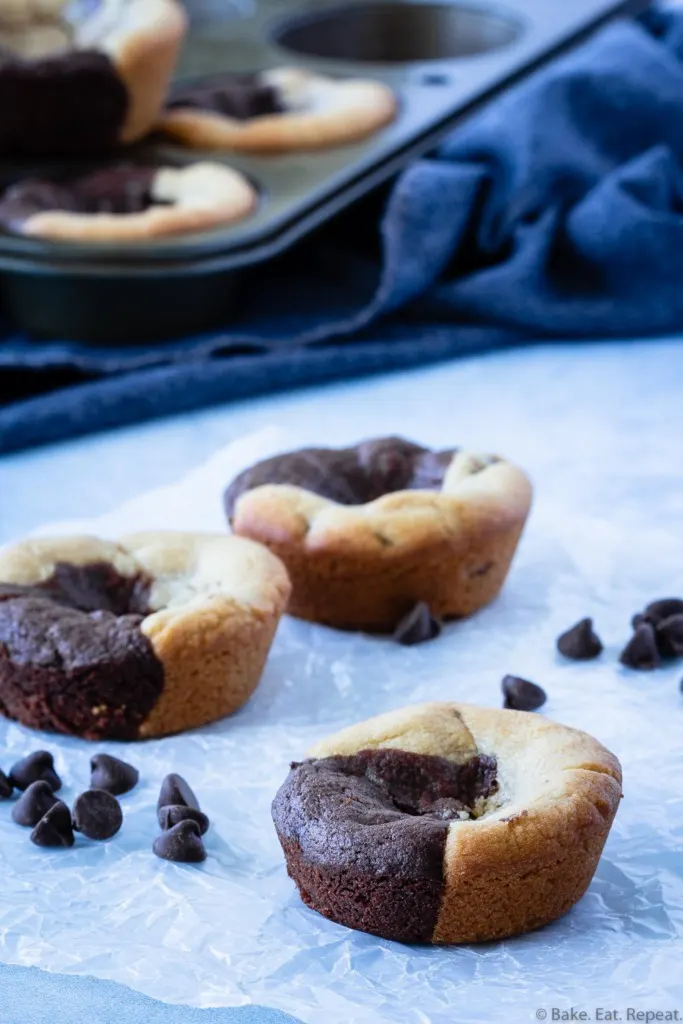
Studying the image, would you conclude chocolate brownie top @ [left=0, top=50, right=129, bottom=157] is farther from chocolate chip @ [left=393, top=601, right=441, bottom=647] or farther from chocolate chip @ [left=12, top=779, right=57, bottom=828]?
chocolate chip @ [left=12, top=779, right=57, bottom=828]

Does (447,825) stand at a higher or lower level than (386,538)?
A: higher

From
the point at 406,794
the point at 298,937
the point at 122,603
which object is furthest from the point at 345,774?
the point at 122,603

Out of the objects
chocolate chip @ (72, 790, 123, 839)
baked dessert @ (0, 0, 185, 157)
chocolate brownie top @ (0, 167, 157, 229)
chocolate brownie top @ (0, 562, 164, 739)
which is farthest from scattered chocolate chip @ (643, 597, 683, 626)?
baked dessert @ (0, 0, 185, 157)

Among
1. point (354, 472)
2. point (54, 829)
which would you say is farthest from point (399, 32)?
point (54, 829)

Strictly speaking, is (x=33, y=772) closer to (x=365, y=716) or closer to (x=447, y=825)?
(x=365, y=716)

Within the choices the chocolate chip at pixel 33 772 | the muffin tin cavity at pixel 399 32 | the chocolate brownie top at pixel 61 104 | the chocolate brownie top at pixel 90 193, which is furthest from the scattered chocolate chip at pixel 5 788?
the muffin tin cavity at pixel 399 32

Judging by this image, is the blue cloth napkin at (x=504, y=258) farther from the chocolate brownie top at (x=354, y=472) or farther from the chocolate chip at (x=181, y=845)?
the chocolate chip at (x=181, y=845)
